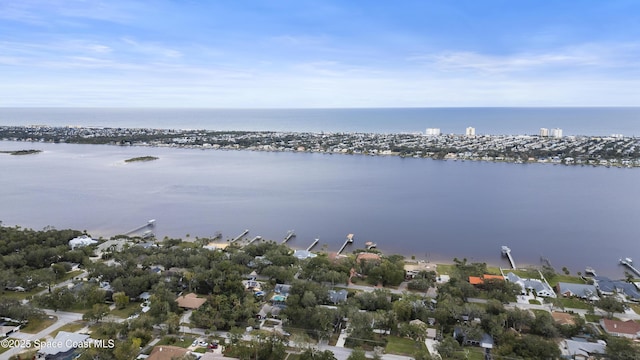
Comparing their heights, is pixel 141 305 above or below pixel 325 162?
below

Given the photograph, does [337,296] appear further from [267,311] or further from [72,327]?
[72,327]

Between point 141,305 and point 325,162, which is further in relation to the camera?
point 325,162

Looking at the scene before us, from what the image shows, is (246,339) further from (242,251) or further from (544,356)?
(544,356)

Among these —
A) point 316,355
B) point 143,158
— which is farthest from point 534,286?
point 143,158

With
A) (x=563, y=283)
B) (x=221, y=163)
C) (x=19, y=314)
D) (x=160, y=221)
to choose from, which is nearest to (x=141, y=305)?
(x=19, y=314)

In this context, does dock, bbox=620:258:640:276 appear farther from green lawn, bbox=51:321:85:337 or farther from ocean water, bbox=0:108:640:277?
green lawn, bbox=51:321:85:337

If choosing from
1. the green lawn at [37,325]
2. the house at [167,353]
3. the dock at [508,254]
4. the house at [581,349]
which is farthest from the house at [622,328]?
the green lawn at [37,325]

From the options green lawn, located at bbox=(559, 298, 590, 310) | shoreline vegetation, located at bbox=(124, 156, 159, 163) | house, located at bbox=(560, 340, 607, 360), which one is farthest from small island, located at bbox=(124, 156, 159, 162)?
house, located at bbox=(560, 340, 607, 360)
